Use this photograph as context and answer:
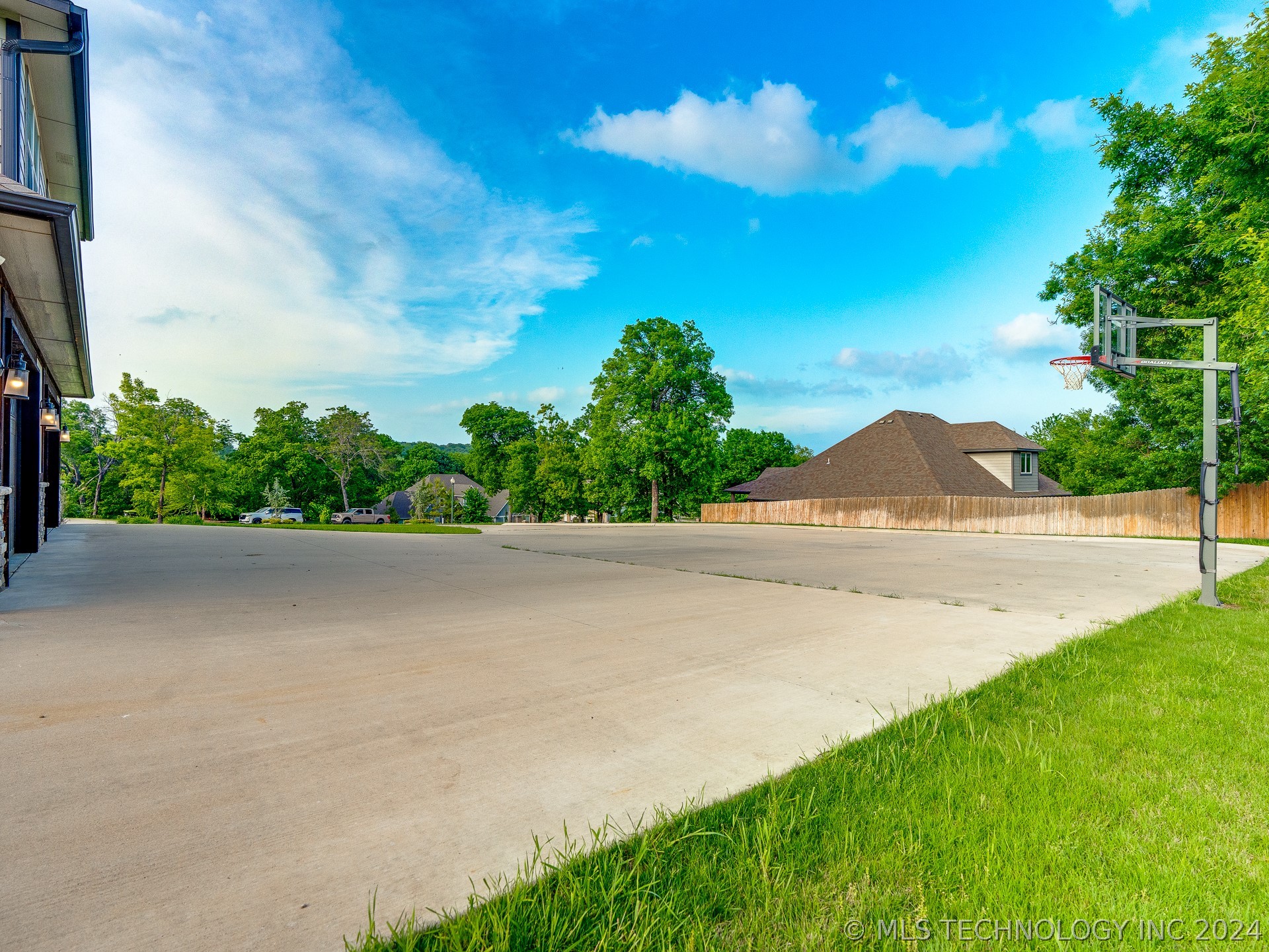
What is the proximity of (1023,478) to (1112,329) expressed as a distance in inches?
1300

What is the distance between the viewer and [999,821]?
6.89 feet

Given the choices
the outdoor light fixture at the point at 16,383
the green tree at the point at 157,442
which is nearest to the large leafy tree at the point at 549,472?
the green tree at the point at 157,442

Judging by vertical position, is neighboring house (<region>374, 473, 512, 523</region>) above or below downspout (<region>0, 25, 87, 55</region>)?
below

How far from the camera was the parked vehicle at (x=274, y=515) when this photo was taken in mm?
45094

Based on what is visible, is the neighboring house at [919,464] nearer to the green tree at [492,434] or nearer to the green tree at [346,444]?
the green tree at [492,434]

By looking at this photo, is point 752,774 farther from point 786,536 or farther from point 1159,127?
point 1159,127

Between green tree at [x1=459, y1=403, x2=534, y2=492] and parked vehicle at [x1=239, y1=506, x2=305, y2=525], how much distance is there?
21474mm

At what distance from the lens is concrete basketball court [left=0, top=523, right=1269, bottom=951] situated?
1.72 m

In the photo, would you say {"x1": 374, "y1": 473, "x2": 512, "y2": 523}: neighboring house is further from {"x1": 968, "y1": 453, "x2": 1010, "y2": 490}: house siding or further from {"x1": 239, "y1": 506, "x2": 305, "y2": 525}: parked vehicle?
{"x1": 968, "y1": 453, "x2": 1010, "y2": 490}: house siding

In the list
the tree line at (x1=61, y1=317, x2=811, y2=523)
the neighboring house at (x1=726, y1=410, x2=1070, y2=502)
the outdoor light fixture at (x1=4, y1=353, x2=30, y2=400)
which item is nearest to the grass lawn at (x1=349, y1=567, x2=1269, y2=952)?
the outdoor light fixture at (x1=4, y1=353, x2=30, y2=400)

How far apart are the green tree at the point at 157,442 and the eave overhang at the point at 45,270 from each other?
88.8 feet

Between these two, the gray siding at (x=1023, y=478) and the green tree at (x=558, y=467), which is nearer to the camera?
the gray siding at (x=1023, y=478)

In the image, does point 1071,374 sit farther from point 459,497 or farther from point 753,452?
point 459,497

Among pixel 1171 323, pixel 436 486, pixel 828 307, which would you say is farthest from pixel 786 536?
pixel 436 486
